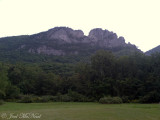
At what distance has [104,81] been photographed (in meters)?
30.6

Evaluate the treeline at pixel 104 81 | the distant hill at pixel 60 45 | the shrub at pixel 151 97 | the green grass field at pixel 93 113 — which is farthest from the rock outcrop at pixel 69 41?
the green grass field at pixel 93 113

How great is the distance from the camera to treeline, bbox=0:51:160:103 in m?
27.9

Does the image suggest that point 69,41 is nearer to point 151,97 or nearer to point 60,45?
point 60,45

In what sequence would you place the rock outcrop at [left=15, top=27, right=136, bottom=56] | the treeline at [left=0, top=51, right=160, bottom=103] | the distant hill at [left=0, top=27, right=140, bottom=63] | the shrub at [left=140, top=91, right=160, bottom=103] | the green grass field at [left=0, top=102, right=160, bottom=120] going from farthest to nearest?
the rock outcrop at [left=15, top=27, right=136, bottom=56] < the distant hill at [left=0, top=27, right=140, bottom=63] < the treeline at [left=0, top=51, right=160, bottom=103] < the shrub at [left=140, top=91, right=160, bottom=103] < the green grass field at [left=0, top=102, right=160, bottom=120]

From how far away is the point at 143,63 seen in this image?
30.9 metres

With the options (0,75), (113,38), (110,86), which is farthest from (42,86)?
(113,38)

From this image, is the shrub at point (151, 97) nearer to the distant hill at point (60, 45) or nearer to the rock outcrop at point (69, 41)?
the distant hill at point (60, 45)

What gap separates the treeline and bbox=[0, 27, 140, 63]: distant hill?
30788 millimetres

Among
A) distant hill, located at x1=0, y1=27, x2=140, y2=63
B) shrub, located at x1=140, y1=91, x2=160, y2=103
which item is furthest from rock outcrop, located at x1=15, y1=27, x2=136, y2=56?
shrub, located at x1=140, y1=91, x2=160, y2=103

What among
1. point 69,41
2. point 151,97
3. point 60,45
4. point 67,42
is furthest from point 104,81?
point 69,41

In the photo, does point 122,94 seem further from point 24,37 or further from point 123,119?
point 24,37

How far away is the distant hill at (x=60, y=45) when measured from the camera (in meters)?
72.4

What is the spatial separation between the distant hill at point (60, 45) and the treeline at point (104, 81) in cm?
3079

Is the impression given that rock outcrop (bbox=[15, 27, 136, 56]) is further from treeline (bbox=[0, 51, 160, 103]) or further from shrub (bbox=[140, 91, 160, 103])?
shrub (bbox=[140, 91, 160, 103])
